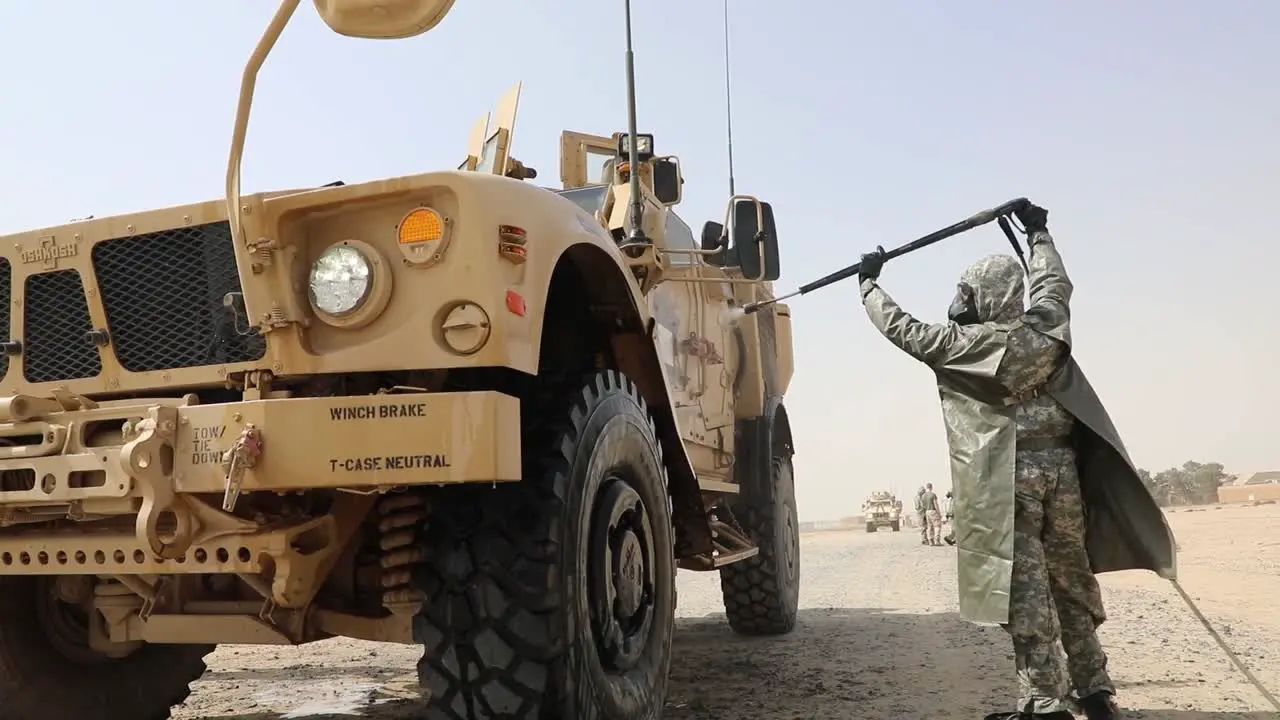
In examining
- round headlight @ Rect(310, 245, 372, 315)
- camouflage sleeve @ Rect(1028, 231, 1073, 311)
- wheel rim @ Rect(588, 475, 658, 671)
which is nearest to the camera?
round headlight @ Rect(310, 245, 372, 315)

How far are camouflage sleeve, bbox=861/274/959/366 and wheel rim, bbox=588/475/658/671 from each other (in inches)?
49.3

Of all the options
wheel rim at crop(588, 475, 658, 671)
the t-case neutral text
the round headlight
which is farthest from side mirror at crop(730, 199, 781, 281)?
the t-case neutral text

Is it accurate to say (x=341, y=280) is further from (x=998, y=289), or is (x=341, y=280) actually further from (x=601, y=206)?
(x=601, y=206)

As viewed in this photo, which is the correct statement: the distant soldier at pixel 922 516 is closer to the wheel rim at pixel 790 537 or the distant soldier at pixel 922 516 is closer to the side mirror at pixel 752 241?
the wheel rim at pixel 790 537

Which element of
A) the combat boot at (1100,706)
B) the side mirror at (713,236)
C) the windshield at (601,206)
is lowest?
the combat boot at (1100,706)

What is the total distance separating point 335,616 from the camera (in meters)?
3.10

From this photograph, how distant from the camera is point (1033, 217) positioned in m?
4.20

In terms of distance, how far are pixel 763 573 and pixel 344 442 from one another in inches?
180

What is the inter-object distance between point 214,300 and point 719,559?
273 cm

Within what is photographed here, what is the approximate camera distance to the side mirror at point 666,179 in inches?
208

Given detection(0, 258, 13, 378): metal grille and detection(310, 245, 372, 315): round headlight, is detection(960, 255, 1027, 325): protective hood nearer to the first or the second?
detection(310, 245, 372, 315): round headlight

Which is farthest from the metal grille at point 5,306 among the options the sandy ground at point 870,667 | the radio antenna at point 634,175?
the radio antenna at point 634,175

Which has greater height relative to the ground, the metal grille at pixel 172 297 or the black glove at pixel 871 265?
the black glove at pixel 871 265

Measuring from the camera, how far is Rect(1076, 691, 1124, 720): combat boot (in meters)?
3.84
